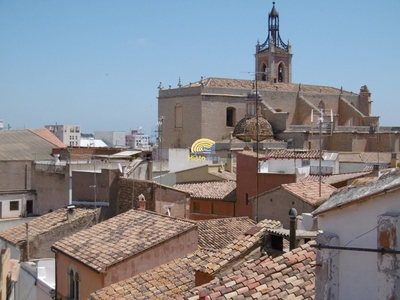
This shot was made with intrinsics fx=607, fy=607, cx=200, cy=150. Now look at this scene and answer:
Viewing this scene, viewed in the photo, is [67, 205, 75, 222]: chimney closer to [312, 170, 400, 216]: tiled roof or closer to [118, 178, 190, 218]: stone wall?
[118, 178, 190, 218]: stone wall

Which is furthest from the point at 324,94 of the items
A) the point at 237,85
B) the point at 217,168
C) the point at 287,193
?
Answer: the point at 287,193

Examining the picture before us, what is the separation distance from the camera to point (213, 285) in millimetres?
5887

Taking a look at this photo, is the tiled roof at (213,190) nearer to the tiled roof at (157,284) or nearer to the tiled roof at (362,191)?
the tiled roof at (157,284)

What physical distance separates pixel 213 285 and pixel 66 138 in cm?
6065

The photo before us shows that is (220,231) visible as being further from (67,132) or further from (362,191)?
(67,132)

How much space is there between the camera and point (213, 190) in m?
18.6

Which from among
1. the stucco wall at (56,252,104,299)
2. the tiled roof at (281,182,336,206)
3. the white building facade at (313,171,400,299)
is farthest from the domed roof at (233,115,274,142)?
the white building facade at (313,171,400,299)

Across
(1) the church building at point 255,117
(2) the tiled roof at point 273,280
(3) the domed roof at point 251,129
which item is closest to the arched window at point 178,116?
(1) the church building at point 255,117

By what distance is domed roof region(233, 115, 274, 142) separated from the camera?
99.6 ft

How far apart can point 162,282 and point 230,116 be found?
86.6 ft

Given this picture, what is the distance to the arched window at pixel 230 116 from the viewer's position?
34.1 m

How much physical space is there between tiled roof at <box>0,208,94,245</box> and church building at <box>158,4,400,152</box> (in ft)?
49.5

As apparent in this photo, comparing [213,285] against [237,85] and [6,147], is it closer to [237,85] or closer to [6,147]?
[6,147]

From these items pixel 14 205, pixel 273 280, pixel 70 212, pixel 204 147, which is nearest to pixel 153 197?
pixel 70 212
